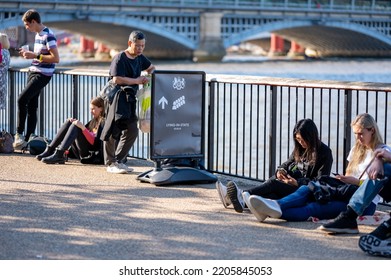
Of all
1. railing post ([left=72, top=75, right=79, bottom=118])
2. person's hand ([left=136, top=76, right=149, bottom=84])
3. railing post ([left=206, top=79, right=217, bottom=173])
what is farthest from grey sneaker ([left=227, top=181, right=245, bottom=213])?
railing post ([left=72, top=75, right=79, bottom=118])

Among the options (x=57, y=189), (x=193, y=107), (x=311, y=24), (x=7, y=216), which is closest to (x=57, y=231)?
(x=7, y=216)

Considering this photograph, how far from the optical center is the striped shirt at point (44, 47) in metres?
11.1

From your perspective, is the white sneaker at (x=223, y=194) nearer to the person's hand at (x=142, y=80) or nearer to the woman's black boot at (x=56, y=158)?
the person's hand at (x=142, y=80)

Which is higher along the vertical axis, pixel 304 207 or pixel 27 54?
pixel 27 54

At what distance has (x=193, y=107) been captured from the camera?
9.54 metres

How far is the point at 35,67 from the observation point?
37.6 feet

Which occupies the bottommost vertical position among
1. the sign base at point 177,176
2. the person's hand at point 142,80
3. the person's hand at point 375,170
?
the sign base at point 177,176

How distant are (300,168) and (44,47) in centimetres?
424

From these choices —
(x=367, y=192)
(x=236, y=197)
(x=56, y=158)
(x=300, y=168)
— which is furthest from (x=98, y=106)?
(x=367, y=192)

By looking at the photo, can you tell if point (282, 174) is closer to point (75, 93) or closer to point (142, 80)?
point (142, 80)

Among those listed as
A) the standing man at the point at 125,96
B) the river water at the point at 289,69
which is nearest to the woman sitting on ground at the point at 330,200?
the standing man at the point at 125,96

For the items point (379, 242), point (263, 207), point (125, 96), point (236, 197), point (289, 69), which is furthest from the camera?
point (289, 69)

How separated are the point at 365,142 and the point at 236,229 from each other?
1.02m
